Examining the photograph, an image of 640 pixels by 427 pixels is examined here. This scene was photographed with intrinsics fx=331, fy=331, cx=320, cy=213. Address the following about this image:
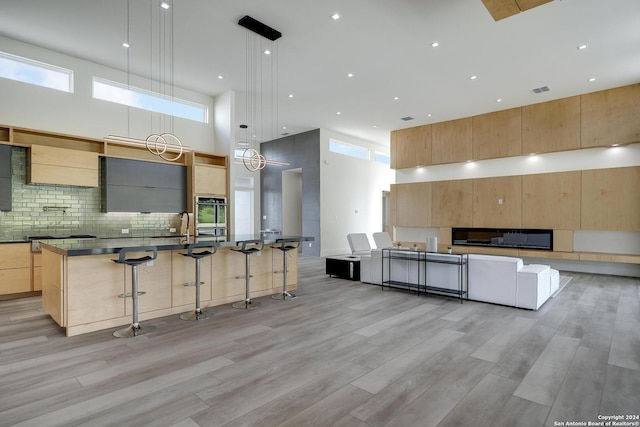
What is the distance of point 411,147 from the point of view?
1024 cm

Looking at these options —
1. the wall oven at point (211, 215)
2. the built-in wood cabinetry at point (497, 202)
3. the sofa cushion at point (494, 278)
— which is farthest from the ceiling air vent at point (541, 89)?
the wall oven at point (211, 215)

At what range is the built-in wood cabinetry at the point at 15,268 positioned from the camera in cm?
520

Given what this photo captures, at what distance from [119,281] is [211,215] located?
372 centimetres

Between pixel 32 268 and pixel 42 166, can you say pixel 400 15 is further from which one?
pixel 32 268

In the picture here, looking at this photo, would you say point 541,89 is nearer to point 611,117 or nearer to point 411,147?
point 611,117

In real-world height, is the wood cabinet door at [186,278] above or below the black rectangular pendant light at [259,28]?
below

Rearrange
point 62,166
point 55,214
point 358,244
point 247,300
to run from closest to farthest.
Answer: point 247,300
point 62,166
point 55,214
point 358,244

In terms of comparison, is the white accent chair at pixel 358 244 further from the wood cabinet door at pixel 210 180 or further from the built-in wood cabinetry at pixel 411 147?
the built-in wood cabinetry at pixel 411 147

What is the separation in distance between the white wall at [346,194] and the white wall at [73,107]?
4.88m

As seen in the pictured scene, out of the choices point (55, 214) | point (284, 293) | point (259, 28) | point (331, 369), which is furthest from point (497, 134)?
point (55, 214)

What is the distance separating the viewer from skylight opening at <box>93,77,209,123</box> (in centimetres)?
667

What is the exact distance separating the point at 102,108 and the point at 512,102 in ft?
30.1

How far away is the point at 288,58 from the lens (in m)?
6.12

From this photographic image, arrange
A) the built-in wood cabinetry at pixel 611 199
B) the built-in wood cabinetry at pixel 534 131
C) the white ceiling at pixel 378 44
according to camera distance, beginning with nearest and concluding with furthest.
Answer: the white ceiling at pixel 378 44 < the built-in wood cabinetry at pixel 611 199 < the built-in wood cabinetry at pixel 534 131
